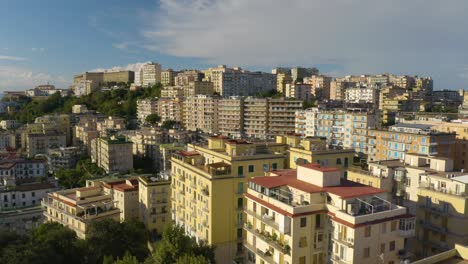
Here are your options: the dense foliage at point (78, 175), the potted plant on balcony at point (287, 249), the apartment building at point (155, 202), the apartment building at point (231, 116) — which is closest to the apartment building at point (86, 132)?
the dense foliage at point (78, 175)

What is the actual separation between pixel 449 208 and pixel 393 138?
27278mm

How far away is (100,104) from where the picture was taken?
12369cm

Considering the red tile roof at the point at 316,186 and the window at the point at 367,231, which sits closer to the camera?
the window at the point at 367,231

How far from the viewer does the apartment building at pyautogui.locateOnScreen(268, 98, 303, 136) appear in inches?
3231

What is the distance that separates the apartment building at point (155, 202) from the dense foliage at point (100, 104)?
2994 inches

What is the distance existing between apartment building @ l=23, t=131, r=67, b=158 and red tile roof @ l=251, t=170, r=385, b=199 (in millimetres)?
68658

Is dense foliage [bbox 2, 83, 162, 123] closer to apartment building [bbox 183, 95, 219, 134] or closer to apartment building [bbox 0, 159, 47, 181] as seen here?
apartment building [bbox 183, 95, 219, 134]

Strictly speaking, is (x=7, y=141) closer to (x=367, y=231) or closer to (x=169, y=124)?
(x=169, y=124)

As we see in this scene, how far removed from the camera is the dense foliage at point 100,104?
4498 inches

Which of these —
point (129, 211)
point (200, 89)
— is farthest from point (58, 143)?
point (129, 211)

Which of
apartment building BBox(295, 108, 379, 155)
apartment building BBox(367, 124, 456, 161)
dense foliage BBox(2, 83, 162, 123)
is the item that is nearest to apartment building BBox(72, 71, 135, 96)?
dense foliage BBox(2, 83, 162, 123)

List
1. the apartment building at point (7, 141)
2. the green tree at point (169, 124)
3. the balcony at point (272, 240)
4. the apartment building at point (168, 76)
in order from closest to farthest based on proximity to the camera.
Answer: the balcony at point (272, 240)
the apartment building at point (7, 141)
the green tree at point (169, 124)
the apartment building at point (168, 76)

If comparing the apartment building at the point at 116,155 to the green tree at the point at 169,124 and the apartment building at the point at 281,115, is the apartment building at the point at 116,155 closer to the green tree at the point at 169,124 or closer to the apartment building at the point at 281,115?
the green tree at the point at 169,124

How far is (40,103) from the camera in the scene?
126875 millimetres
